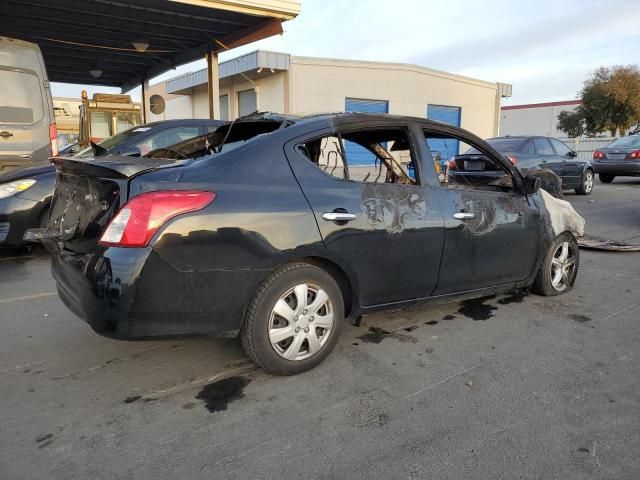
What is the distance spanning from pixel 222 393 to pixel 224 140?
1837 millimetres

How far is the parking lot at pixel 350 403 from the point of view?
92.5 inches

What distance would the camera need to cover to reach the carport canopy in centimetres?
896

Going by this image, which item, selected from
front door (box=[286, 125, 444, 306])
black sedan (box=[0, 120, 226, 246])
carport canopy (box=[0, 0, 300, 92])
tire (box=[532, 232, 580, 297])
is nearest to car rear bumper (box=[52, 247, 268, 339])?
front door (box=[286, 125, 444, 306])

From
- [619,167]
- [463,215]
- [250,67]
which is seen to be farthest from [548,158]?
[250,67]

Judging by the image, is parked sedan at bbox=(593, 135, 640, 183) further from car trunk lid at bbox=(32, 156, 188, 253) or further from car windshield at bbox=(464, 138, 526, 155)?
car trunk lid at bbox=(32, 156, 188, 253)

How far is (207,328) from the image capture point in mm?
2873

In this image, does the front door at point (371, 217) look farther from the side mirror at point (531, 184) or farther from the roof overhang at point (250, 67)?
the roof overhang at point (250, 67)

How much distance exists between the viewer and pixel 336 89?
72.3 ft

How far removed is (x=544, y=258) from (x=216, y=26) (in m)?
8.17

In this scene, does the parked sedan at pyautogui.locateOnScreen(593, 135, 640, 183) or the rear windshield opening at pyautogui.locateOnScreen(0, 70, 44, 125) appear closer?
the rear windshield opening at pyautogui.locateOnScreen(0, 70, 44, 125)

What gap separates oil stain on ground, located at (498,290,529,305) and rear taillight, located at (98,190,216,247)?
3120mm

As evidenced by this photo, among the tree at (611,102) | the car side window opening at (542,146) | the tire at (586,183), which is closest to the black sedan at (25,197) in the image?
the car side window opening at (542,146)

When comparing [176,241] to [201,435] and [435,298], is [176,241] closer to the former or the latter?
[201,435]

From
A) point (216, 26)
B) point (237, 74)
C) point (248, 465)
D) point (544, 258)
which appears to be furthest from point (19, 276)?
point (237, 74)
